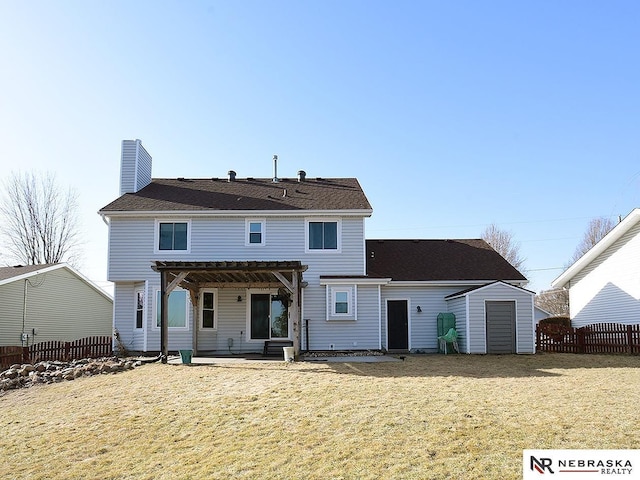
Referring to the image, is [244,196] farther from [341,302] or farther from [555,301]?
[555,301]

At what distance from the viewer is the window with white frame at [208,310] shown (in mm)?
19875

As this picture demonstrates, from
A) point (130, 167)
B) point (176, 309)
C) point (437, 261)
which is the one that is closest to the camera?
point (176, 309)

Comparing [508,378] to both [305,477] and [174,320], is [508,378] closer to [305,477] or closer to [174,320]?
[305,477]

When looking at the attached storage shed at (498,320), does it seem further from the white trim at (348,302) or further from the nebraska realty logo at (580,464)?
the nebraska realty logo at (580,464)

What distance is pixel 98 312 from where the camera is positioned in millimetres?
30062

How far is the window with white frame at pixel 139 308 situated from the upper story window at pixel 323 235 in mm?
6216

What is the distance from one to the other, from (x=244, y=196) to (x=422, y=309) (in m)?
7.90

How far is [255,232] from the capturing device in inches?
796

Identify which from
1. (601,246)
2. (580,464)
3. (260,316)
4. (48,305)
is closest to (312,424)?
(580,464)

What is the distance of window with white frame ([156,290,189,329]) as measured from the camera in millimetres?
19672

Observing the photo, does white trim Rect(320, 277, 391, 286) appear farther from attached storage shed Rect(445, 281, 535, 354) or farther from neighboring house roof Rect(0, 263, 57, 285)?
neighboring house roof Rect(0, 263, 57, 285)

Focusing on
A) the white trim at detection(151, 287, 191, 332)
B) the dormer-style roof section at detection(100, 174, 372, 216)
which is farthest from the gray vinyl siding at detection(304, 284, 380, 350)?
the white trim at detection(151, 287, 191, 332)

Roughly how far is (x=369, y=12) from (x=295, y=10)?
1.91 meters

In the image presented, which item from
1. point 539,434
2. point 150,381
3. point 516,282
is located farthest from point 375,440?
point 516,282
